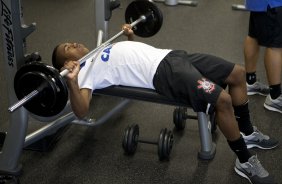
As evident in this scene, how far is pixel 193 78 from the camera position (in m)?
1.85

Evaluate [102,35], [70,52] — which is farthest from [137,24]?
[70,52]

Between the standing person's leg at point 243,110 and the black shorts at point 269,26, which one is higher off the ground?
the black shorts at point 269,26

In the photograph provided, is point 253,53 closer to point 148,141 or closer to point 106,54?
point 148,141

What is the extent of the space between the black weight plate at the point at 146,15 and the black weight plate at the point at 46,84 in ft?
3.40

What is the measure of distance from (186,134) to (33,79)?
110cm

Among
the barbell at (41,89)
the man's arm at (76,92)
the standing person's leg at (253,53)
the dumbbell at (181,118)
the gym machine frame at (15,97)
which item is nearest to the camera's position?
the barbell at (41,89)

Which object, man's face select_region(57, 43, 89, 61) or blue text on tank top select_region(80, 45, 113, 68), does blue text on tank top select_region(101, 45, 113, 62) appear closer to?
blue text on tank top select_region(80, 45, 113, 68)

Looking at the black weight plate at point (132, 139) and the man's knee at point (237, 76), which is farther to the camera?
the black weight plate at point (132, 139)

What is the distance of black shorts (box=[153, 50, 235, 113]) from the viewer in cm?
183

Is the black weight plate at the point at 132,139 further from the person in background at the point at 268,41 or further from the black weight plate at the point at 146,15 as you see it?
the person in background at the point at 268,41

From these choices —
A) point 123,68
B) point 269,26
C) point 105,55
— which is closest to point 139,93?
point 123,68

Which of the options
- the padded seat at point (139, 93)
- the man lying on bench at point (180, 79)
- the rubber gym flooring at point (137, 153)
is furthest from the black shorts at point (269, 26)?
the padded seat at point (139, 93)

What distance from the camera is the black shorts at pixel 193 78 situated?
183 centimetres

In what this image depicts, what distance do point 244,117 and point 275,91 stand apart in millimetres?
550
